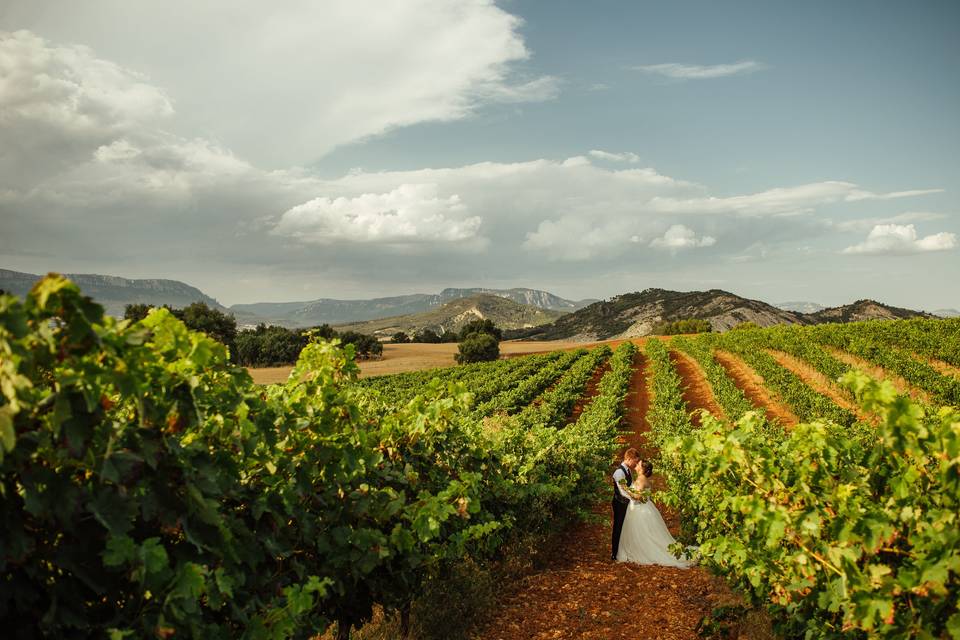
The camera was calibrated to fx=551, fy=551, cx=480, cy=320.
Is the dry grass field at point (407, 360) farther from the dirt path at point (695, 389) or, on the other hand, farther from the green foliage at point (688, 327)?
the dirt path at point (695, 389)

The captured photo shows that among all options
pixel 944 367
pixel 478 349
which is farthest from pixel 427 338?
pixel 944 367

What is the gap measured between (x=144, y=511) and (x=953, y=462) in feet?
13.2

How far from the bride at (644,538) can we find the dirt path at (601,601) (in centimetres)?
25

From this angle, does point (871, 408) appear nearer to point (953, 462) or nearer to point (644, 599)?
point (953, 462)

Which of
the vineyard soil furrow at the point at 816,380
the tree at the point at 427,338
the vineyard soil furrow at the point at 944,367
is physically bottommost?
the tree at the point at 427,338

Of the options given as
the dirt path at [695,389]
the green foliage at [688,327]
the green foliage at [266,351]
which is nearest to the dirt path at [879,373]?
the dirt path at [695,389]

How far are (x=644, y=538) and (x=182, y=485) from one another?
27.0 ft

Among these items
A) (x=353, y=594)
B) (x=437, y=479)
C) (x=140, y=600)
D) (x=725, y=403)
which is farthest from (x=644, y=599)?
(x=725, y=403)

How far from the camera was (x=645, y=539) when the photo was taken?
923 cm

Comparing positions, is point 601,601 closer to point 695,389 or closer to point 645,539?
point 645,539

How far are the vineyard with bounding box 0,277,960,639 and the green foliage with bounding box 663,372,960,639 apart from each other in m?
0.02

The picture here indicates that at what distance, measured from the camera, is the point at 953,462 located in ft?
9.61

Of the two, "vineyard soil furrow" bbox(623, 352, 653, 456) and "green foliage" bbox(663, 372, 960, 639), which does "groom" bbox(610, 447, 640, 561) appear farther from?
"vineyard soil furrow" bbox(623, 352, 653, 456)

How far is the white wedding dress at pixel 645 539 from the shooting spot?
361 inches
